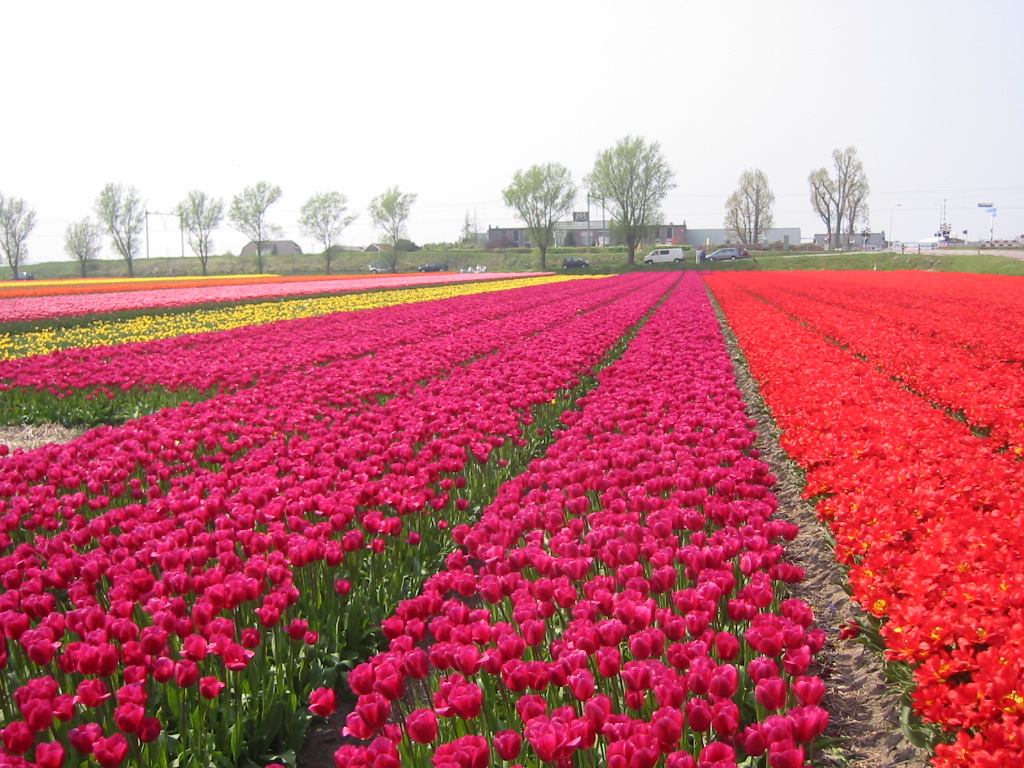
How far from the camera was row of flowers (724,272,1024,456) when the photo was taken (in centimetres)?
816

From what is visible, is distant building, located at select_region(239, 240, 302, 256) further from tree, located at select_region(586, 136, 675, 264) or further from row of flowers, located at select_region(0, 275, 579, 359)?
row of flowers, located at select_region(0, 275, 579, 359)

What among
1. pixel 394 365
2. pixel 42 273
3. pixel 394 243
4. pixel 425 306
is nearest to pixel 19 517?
pixel 394 365

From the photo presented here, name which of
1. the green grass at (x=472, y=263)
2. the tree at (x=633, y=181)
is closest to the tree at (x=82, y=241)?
the green grass at (x=472, y=263)

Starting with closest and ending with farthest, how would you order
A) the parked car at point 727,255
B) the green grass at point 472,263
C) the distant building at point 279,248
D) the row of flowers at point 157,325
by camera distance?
the row of flowers at point 157,325
the green grass at point 472,263
the parked car at point 727,255
the distant building at point 279,248

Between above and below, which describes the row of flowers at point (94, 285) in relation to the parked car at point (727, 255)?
below

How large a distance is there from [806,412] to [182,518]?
5508 millimetres

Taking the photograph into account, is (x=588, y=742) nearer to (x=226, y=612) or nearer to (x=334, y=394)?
→ (x=226, y=612)

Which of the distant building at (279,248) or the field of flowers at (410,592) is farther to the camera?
the distant building at (279,248)

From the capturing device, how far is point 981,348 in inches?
535

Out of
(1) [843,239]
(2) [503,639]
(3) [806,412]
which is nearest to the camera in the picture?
(2) [503,639]

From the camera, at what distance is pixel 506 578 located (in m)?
3.48

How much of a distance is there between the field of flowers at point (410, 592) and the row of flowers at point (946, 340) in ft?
9.15

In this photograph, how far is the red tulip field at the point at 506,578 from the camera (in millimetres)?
2582

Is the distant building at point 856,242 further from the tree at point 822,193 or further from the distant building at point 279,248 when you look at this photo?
the distant building at point 279,248
